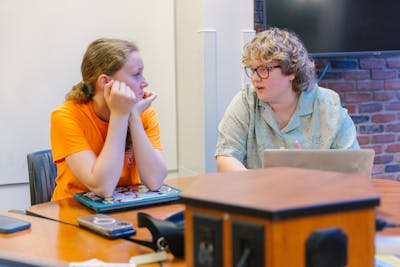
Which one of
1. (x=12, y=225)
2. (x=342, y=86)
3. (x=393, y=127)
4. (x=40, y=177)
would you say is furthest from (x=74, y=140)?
(x=393, y=127)

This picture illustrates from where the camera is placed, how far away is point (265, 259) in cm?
73

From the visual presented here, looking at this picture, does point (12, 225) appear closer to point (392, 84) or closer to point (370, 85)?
point (370, 85)

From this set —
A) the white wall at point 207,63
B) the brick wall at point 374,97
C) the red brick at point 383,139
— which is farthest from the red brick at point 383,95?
the white wall at point 207,63

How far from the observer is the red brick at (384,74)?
3.52 meters

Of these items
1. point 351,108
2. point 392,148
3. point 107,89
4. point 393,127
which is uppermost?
point 107,89

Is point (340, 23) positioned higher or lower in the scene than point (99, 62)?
higher

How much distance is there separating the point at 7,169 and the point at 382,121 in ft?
7.78

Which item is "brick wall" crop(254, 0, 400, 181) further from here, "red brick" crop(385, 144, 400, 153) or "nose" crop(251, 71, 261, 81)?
"nose" crop(251, 71, 261, 81)

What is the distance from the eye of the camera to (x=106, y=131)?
1962 millimetres

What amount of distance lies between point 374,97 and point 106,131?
2.18m

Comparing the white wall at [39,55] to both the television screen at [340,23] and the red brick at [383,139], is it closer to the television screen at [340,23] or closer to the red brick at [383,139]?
the television screen at [340,23]

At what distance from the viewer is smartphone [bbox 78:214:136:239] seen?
4.34 ft

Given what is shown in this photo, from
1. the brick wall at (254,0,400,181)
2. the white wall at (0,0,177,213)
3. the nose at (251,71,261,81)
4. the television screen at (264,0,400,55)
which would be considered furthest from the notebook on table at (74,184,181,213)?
the brick wall at (254,0,400,181)

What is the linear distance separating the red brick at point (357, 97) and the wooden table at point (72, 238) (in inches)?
73.9
